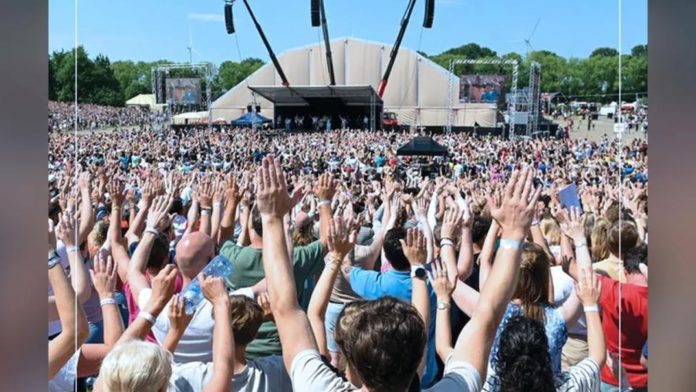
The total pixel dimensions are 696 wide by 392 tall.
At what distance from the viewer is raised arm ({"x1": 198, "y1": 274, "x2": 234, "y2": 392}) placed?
7.36 ft

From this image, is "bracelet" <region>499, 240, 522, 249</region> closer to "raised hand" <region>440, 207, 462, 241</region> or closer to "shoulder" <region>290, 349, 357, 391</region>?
"shoulder" <region>290, 349, 357, 391</region>

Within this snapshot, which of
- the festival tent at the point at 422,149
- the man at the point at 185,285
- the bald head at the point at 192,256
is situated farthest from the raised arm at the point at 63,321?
the festival tent at the point at 422,149

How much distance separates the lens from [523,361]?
210cm

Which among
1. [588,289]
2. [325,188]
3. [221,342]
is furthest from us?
[325,188]

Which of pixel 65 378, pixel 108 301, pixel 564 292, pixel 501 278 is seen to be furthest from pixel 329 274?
pixel 564 292

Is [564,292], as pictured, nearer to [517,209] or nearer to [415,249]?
[415,249]

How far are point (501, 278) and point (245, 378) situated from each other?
2.97ft

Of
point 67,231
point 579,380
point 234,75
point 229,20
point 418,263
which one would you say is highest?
point 229,20

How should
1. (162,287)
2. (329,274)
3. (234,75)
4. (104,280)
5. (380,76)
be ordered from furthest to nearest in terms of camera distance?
(380,76)
(234,75)
(329,274)
(104,280)
(162,287)

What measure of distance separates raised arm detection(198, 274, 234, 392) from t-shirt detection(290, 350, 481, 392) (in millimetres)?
312

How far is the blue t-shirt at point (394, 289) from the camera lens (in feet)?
10.7

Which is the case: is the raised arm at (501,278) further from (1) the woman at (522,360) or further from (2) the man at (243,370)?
(2) the man at (243,370)
